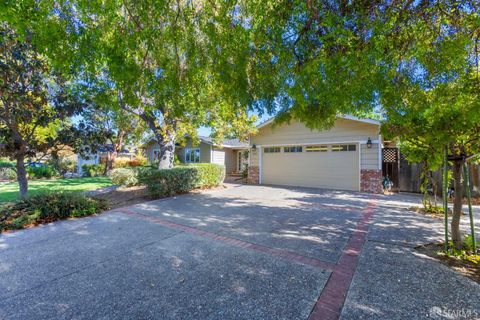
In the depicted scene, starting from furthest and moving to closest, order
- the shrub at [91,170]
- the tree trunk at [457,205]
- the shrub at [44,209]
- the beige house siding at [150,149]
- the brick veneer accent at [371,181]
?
the beige house siding at [150,149] < the shrub at [91,170] < the brick veneer accent at [371,181] < the shrub at [44,209] < the tree trunk at [457,205]

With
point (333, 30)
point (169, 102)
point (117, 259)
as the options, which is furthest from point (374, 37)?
point (117, 259)

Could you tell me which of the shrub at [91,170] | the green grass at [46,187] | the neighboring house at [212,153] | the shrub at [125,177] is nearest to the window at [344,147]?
the neighboring house at [212,153]

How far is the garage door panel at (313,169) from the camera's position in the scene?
11773 mm

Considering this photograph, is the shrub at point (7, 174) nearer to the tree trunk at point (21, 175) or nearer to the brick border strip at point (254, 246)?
the tree trunk at point (21, 175)

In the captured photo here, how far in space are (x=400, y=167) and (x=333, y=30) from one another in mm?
11253

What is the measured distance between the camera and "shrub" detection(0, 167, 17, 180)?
1780 centimetres

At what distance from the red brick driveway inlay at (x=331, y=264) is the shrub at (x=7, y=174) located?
19.1 meters

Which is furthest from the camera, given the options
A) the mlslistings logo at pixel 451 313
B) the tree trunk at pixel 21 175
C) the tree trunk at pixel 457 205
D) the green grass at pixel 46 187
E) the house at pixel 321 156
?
the house at pixel 321 156

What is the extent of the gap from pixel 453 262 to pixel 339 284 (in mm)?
2123

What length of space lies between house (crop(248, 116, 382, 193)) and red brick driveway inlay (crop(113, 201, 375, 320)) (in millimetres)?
5823

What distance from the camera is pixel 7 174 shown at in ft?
59.2

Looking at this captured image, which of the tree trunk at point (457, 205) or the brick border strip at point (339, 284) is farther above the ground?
the tree trunk at point (457, 205)

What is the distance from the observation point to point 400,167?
11.4 meters

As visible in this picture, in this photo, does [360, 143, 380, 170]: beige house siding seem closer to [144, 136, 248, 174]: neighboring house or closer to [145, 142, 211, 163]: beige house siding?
[144, 136, 248, 174]: neighboring house
